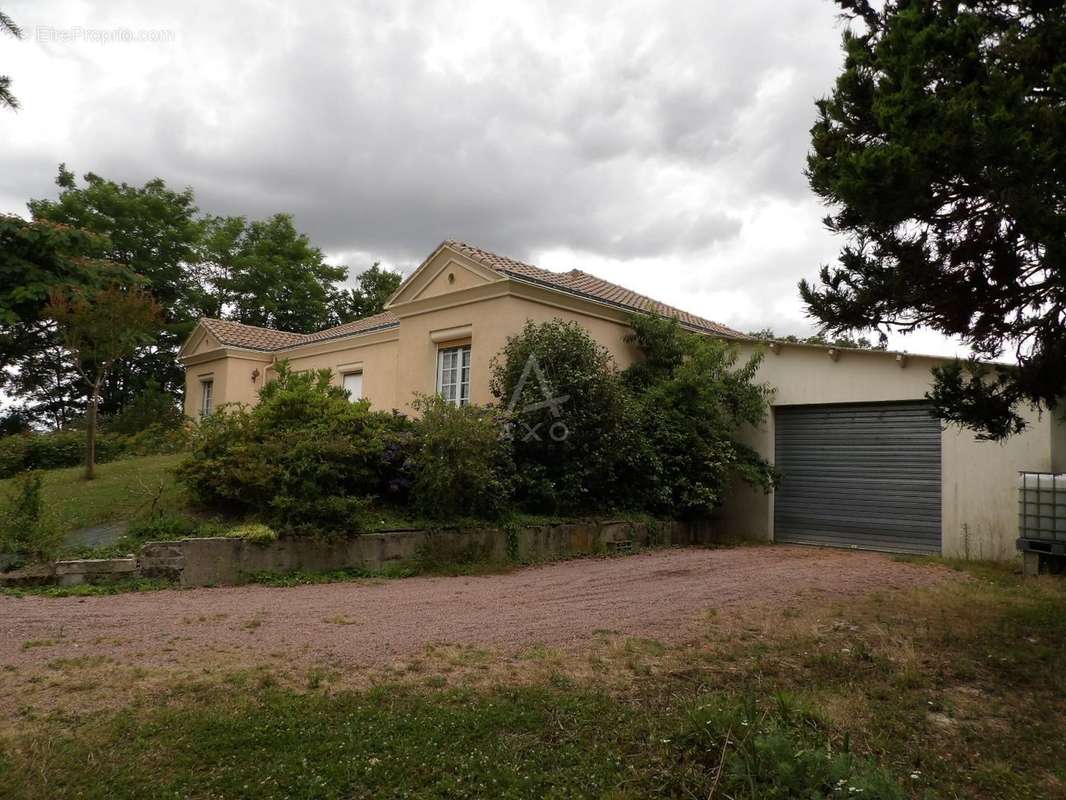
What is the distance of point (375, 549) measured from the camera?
29.4 feet

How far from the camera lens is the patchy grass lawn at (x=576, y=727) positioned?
3.02m

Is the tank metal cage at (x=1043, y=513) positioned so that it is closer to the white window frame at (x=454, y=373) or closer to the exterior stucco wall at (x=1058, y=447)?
the exterior stucco wall at (x=1058, y=447)

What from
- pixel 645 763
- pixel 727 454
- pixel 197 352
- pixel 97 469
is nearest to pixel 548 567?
pixel 727 454

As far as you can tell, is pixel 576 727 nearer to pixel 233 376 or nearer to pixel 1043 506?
pixel 1043 506

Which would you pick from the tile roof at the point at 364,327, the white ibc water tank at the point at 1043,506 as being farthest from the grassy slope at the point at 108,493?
the white ibc water tank at the point at 1043,506

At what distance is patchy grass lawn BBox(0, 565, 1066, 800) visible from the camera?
9.91 ft

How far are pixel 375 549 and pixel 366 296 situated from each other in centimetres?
2824

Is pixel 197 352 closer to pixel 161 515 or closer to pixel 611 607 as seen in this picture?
pixel 161 515

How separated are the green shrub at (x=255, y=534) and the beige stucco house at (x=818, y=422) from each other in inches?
175

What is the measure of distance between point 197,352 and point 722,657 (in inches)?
857

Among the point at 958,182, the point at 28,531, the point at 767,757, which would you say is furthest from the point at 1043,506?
the point at 28,531

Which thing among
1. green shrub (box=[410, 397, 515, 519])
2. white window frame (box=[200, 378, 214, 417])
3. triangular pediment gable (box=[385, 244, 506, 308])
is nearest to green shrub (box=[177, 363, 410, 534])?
green shrub (box=[410, 397, 515, 519])

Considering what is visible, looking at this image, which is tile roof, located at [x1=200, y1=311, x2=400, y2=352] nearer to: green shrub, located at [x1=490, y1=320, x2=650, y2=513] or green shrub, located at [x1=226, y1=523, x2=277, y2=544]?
green shrub, located at [x1=490, y1=320, x2=650, y2=513]

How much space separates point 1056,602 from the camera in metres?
7.16
